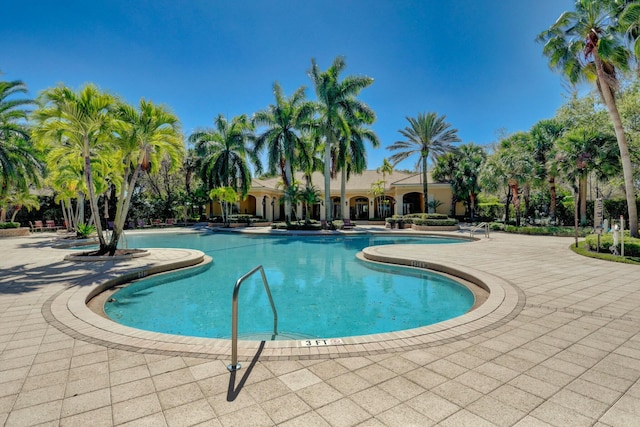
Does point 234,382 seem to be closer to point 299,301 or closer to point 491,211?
point 299,301

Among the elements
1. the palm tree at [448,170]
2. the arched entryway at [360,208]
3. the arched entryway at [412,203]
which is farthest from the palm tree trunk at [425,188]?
the arched entryway at [360,208]

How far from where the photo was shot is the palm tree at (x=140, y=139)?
10.7 meters

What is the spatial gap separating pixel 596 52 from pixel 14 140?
29.8 m

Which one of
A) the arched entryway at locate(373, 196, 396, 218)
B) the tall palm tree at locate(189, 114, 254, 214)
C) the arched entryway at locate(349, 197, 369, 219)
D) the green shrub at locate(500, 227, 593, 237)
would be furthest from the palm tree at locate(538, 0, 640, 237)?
the arched entryway at locate(349, 197, 369, 219)

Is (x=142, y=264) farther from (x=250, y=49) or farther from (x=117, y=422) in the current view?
(x=250, y=49)

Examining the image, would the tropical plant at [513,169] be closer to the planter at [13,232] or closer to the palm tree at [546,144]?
the palm tree at [546,144]

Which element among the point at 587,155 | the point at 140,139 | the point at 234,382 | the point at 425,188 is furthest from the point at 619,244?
the point at 425,188

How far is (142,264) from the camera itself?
376 inches

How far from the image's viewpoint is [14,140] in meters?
18.4

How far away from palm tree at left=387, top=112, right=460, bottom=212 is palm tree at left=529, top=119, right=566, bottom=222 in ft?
21.8

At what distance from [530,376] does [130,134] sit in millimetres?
12124

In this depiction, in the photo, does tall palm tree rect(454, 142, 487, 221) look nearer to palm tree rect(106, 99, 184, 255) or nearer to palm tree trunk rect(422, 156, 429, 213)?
palm tree trunk rect(422, 156, 429, 213)

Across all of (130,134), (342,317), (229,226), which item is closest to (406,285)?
(342,317)

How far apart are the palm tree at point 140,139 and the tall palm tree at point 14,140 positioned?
10698 mm
